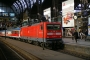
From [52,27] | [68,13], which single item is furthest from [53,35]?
[68,13]

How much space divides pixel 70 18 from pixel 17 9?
99.0m

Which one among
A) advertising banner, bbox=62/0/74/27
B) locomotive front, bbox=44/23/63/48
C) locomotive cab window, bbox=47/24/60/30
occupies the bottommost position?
locomotive front, bbox=44/23/63/48

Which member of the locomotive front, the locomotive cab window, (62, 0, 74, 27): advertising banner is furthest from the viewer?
(62, 0, 74, 27): advertising banner

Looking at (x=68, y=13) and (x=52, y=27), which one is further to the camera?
(x=68, y=13)

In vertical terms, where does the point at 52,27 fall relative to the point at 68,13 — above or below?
below

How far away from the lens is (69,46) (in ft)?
101

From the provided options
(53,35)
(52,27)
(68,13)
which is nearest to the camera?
(53,35)

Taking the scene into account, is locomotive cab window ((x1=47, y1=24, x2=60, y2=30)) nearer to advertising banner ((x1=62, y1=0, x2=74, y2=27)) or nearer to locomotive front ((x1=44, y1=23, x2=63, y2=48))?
locomotive front ((x1=44, y1=23, x2=63, y2=48))

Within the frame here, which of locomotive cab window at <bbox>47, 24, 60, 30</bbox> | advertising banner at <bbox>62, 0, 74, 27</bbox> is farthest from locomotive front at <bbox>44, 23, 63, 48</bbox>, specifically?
advertising banner at <bbox>62, 0, 74, 27</bbox>

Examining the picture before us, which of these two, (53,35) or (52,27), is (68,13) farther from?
(53,35)

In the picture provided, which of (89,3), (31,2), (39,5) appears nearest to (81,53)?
(89,3)

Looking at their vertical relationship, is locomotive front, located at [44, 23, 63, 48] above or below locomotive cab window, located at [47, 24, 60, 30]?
below

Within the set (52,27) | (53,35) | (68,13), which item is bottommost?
(53,35)

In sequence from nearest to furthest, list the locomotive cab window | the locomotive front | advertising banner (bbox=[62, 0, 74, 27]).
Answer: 1. the locomotive front
2. the locomotive cab window
3. advertising banner (bbox=[62, 0, 74, 27])
